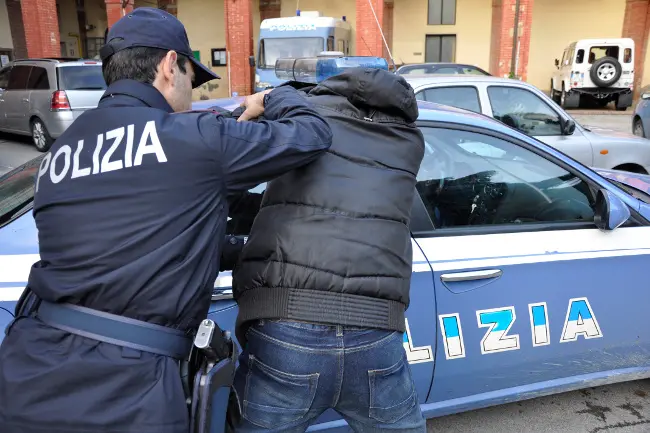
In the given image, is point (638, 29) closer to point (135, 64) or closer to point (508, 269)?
point (508, 269)

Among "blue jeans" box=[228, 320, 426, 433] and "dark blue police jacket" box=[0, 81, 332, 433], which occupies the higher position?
"dark blue police jacket" box=[0, 81, 332, 433]

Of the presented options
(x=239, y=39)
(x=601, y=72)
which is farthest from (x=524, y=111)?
(x=601, y=72)

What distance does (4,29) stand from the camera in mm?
19641

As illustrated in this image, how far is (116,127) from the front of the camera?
134 centimetres

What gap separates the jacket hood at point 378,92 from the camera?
5.01ft

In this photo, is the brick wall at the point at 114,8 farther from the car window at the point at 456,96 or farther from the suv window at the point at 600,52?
the suv window at the point at 600,52

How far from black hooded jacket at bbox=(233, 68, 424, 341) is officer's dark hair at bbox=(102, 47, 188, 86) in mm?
446

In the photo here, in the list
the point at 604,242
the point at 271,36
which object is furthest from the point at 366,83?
the point at 271,36

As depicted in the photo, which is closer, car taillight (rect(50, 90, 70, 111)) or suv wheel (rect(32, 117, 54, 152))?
car taillight (rect(50, 90, 70, 111))

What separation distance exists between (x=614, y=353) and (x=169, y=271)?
7.54ft

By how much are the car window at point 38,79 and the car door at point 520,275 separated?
948cm

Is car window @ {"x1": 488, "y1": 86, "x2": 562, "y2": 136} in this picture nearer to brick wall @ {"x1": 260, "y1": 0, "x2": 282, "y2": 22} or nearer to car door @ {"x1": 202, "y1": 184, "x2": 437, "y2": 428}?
car door @ {"x1": 202, "y1": 184, "x2": 437, "y2": 428}

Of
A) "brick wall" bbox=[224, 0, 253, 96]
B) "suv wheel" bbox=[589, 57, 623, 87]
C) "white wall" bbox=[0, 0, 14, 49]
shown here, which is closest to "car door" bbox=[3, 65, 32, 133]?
"brick wall" bbox=[224, 0, 253, 96]

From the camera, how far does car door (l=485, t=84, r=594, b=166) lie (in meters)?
5.46
